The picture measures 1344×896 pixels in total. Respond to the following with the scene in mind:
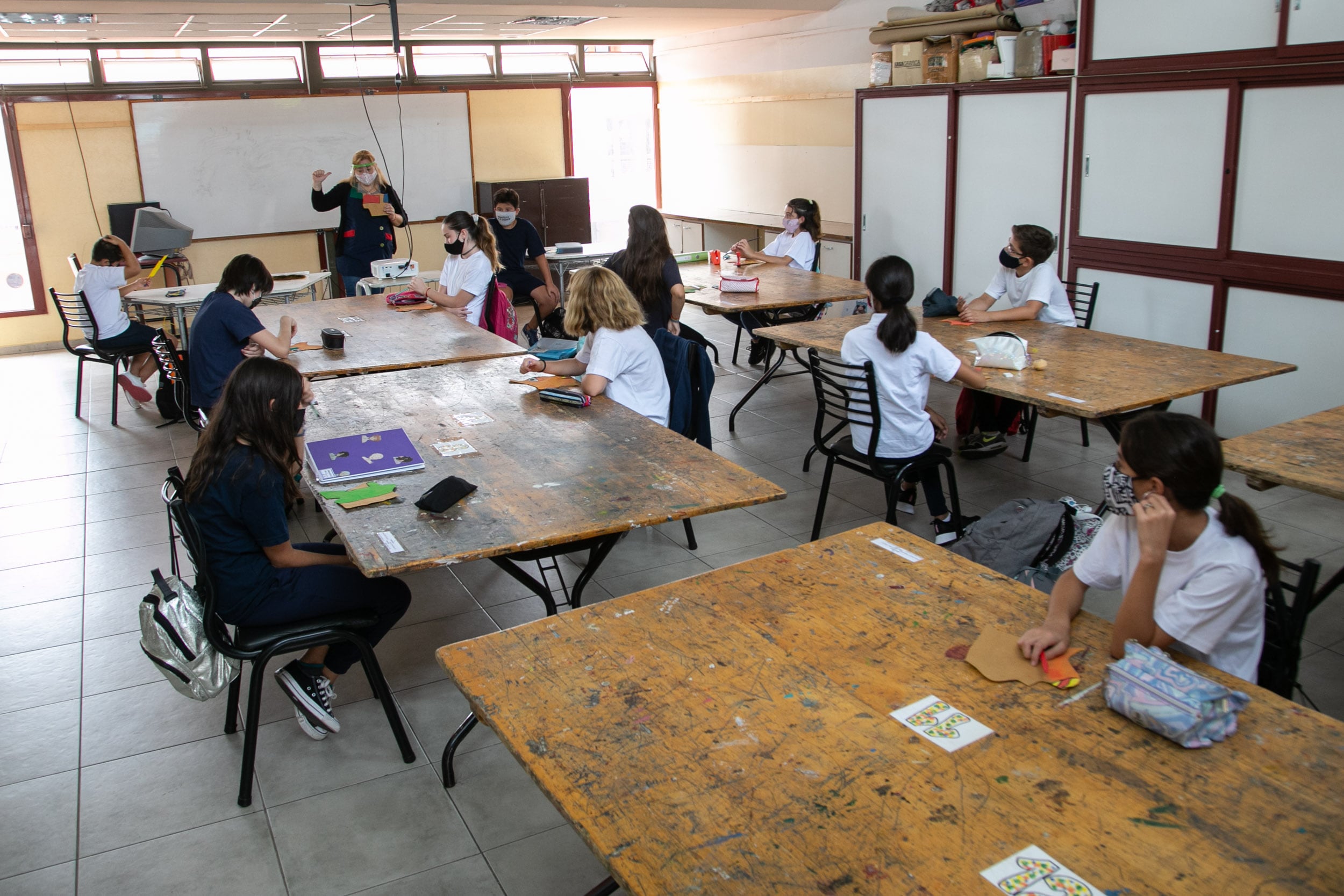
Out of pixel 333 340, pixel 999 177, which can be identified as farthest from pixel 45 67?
pixel 999 177

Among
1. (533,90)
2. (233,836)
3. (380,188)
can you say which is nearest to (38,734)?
(233,836)

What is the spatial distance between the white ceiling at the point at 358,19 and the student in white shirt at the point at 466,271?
168 centimetres

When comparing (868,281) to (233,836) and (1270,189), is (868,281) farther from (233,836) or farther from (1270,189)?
(233,836)

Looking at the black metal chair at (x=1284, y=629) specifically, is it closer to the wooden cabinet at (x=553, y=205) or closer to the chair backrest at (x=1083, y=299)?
the chair backrest at (x=1083, y=299)

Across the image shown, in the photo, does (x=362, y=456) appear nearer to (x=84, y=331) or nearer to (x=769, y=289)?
(x=769, y=289)

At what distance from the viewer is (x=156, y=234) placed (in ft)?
28.0

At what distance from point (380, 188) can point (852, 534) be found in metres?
6.37

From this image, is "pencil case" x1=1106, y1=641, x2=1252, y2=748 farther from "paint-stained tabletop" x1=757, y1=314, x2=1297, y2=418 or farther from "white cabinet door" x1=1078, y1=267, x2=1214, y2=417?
"white cabinet door" x1=1078, y1=267, x2=1214, y2=417

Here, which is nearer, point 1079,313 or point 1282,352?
point 1282,352

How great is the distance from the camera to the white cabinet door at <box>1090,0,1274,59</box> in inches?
196

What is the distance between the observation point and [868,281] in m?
4.02

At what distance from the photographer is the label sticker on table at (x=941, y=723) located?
1.69 m

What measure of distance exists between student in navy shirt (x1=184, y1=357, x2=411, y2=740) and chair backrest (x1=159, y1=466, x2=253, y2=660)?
0.02m

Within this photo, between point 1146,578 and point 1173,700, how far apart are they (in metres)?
0.34
